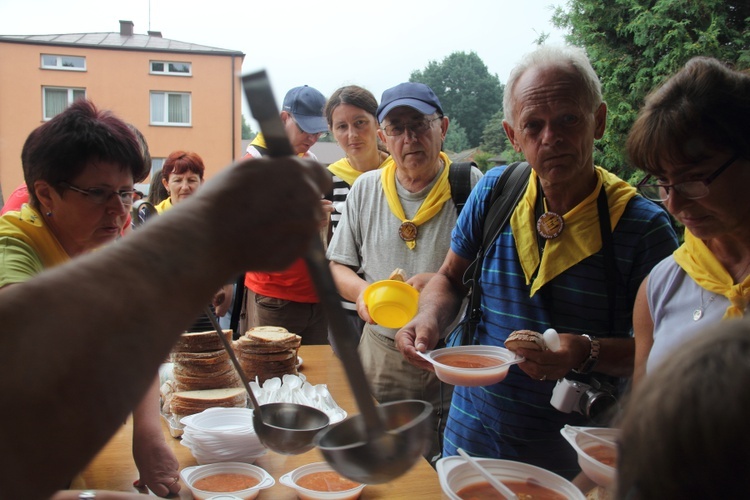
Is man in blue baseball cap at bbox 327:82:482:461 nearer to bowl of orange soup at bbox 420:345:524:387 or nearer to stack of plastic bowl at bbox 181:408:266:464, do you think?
bowl of orange soup at bbox 420:345:524:387

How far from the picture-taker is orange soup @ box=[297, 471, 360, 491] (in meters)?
1.81

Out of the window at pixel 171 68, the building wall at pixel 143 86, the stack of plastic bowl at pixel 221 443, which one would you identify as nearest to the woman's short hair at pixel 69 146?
the stack of plastic bowl at pixel 221 443

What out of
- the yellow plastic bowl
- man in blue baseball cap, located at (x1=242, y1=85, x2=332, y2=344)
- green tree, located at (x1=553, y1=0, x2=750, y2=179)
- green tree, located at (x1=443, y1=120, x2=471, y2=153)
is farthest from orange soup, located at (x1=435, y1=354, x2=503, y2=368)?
green tree, located at (x1=443, y1=120, x2=471, y2=153)

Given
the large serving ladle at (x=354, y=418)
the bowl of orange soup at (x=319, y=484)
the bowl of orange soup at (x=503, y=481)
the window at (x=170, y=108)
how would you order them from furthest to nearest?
1. the window at (x=170, y=108)
2. the bowl of orange soup at (x=319, y=484)
3. the bowl of orange soup at (x=503, y=481)
4. the large serving ladle at (x=354, y=418)

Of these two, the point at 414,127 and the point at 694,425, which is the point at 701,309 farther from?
the point at 414,127

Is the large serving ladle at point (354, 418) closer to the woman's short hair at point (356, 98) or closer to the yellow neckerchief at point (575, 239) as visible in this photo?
the yellow neckerchief at point (575, 239)

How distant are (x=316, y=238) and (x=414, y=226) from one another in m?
2.34

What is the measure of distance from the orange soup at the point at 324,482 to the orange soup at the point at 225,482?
0.55 feet

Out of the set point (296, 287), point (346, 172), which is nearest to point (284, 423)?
point (296, 287)

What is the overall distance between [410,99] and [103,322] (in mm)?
2788

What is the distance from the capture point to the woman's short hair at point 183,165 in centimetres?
455

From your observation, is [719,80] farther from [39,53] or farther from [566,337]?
[39,53]

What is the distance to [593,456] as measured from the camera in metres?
1.50

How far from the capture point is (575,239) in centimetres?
219
